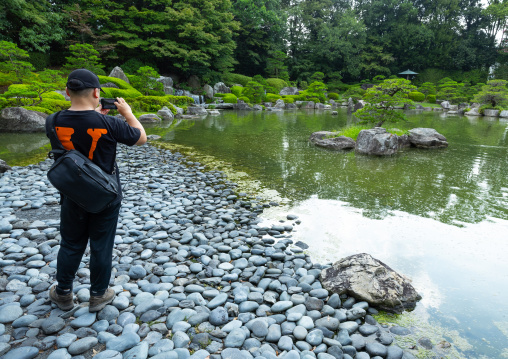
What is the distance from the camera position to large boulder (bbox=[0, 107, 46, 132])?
30.3 ft

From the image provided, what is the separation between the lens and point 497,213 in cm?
412

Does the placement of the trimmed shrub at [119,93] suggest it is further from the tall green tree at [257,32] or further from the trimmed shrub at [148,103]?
the tall green tree at [257,32]

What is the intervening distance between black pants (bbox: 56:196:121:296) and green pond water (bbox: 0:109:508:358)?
190 cm

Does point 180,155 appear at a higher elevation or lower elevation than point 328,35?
lower

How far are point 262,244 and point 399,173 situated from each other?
13.5ft

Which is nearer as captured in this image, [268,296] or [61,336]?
[61,336]

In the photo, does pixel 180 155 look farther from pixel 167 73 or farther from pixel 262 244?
pixel 167 73

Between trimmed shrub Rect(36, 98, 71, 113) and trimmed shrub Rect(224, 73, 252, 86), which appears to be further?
trimmed shrub Rect(224, 73, 252, 86)

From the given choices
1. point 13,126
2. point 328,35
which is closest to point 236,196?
point 13,126

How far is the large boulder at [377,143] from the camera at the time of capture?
24.8ft

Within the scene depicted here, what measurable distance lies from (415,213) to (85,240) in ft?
12.9

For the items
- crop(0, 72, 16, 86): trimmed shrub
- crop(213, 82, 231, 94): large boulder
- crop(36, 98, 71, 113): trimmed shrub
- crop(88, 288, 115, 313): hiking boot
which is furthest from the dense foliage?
crop(88, 288, 115, 313): hiking boot

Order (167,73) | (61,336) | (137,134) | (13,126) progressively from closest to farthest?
(61,336) → (137,134) → (13,126) → (167,73)

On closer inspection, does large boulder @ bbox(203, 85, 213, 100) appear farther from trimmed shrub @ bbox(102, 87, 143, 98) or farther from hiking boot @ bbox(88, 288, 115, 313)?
hiking boot @ bbox(88, 288, 115, 313)
